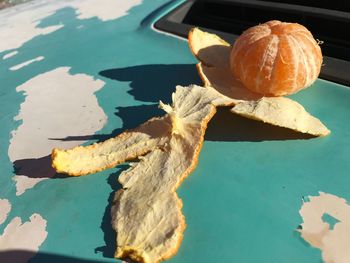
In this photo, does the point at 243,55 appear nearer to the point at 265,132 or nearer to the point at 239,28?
the point at 265,132

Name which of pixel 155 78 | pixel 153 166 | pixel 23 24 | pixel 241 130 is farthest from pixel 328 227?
pixel 23 24

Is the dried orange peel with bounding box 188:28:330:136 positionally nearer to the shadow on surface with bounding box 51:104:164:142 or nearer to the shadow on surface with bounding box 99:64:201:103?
the shadow on surface with bounding box 99:64:201:103

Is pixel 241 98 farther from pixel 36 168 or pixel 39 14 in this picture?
pixel 39 14

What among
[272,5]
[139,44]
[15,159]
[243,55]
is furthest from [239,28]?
[15,159]

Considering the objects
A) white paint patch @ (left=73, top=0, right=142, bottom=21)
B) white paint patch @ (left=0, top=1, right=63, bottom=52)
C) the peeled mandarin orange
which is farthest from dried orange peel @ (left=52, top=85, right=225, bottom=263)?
white paint patch @ (left=73, top=0, right=142, bottom=21)

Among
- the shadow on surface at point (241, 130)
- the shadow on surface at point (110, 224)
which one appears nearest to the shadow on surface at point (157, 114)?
the shadow on surface at point (241, 130)

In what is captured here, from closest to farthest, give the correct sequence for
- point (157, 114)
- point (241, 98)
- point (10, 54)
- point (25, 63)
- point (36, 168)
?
point (36, 168)
point (241, 98)
point (157, 114)
point (25, 63)
point (10, 54)

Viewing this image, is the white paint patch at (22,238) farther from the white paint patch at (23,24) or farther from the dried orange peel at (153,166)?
the white paint patch at (23,24)
